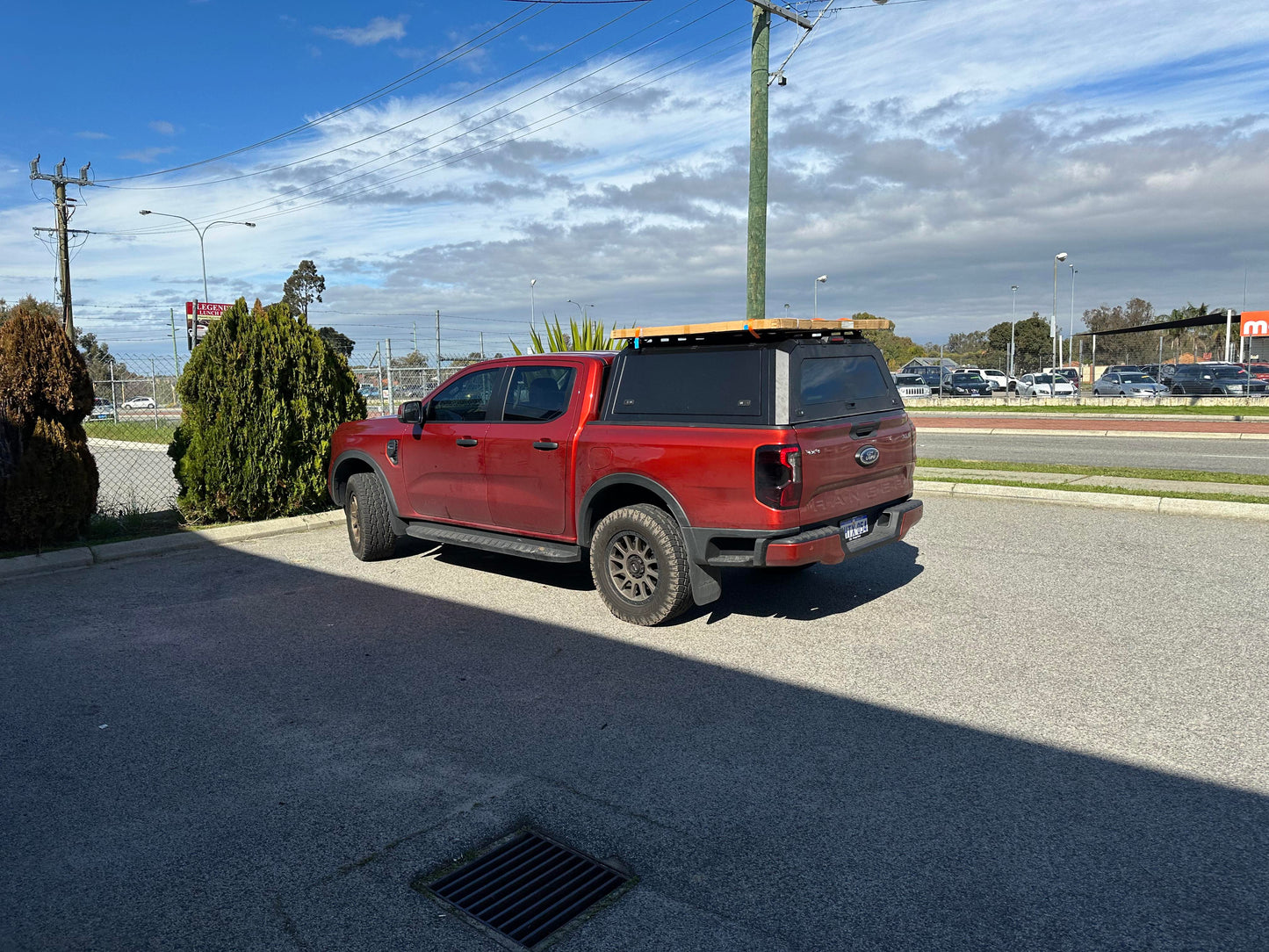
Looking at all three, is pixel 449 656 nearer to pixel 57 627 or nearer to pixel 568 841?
pixel 568 841

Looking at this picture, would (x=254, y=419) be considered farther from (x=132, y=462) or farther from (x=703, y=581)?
(x=132, y=462)

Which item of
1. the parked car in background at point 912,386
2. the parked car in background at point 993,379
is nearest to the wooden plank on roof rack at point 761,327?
the parked car in background at point 912,386

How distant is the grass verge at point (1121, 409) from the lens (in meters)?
24.7

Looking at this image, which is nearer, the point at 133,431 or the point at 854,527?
the point at 854,527

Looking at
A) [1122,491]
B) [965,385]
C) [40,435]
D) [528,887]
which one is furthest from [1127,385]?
Answer: [528,887]

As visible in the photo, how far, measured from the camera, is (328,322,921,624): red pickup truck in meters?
5.36

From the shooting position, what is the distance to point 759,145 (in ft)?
37.1

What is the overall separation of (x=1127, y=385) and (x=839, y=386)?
1476 inches

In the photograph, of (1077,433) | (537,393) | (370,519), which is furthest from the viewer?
(1077,433)

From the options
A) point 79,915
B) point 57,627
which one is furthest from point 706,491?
point 57,627

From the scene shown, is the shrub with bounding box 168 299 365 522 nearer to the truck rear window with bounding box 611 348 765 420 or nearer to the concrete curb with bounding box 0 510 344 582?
the concrete curb with bounding box 0 510 344 582

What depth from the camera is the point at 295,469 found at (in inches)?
385

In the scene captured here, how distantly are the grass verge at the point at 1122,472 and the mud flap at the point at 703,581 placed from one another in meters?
7.89

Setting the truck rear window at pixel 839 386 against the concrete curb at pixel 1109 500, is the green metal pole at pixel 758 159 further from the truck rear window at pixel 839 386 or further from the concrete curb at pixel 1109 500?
the truck rear window at pixel 839 386
